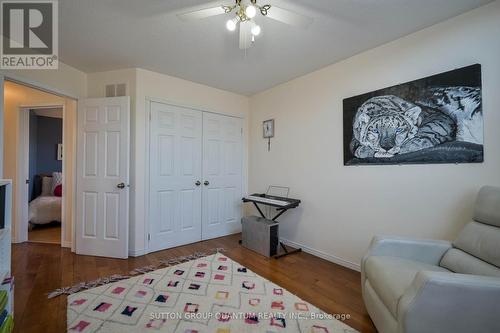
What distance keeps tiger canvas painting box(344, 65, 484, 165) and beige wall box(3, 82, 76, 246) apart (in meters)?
3.72

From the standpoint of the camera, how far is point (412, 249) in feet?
5.69

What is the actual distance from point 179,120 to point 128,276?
2070 millimetres

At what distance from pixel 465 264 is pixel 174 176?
10.2ft

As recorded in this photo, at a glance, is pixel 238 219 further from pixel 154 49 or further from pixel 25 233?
pixel 25 233

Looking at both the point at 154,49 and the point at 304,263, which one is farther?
the point at 304,263

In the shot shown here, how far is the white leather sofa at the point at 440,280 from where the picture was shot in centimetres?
109

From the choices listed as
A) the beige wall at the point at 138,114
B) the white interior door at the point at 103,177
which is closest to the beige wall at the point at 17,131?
the white interior door at the point at 103,177

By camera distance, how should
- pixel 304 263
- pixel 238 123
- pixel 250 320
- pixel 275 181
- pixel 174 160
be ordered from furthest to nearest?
pixel 238 123, pixel 275 181, pixel 174 160, pixel 304 263, pixel 250 320

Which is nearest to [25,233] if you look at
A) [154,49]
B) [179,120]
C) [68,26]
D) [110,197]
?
[110,197]

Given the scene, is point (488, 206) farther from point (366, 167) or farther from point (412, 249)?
point (366, 167)

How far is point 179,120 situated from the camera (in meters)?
3.28

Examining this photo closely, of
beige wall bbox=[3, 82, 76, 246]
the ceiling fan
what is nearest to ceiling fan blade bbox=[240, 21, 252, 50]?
the ceiling fan

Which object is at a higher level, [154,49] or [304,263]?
[154,49]

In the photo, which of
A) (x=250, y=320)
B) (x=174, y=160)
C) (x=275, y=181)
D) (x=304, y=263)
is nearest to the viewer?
(x=250, y=320)
